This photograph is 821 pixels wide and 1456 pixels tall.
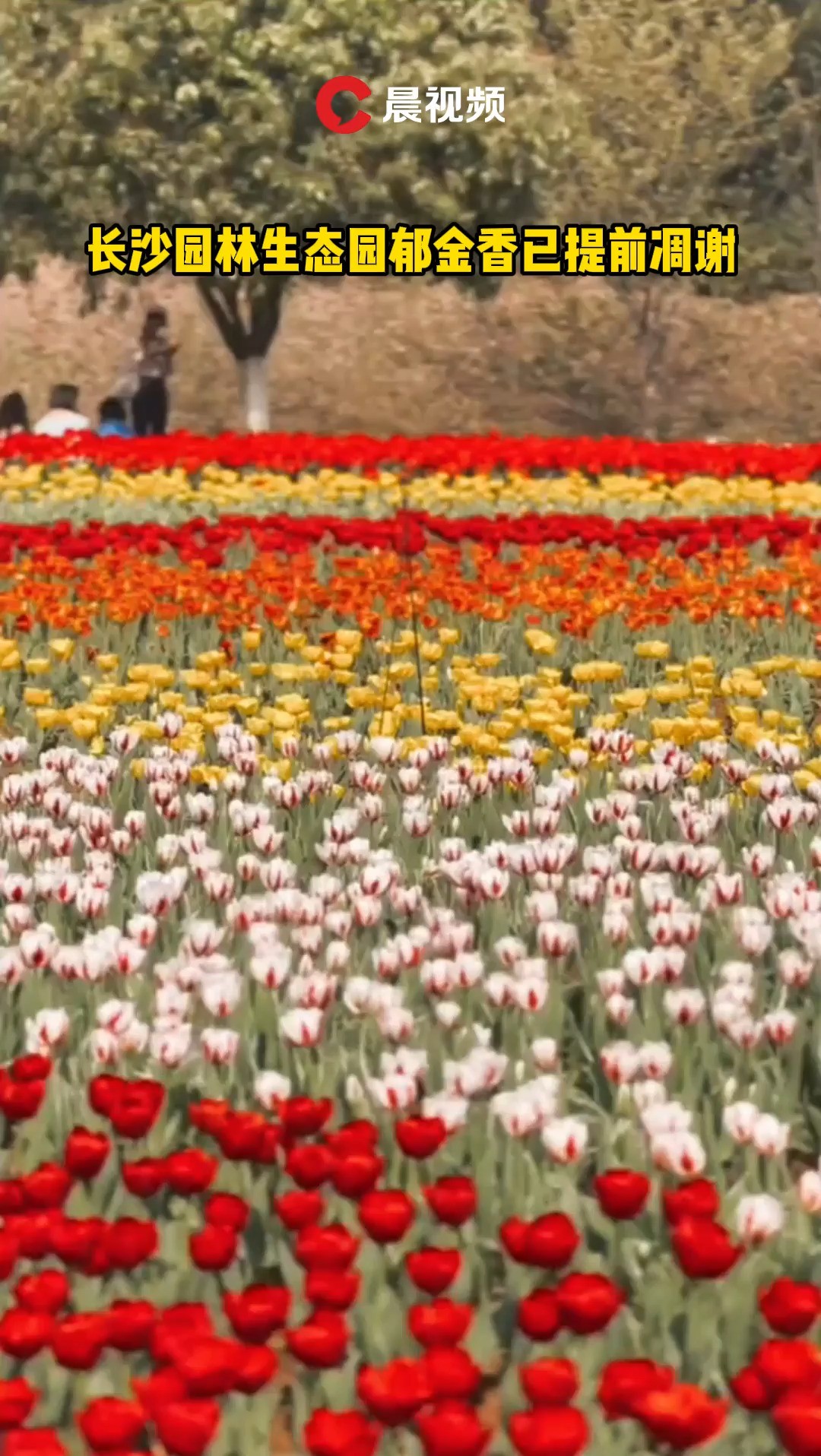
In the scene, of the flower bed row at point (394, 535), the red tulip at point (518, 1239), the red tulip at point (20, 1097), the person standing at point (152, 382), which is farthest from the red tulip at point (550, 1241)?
the person standing at point (152, 382)

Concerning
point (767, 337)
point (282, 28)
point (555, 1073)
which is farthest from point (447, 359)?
point (555, 1073)

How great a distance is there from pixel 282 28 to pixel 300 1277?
24.1 meters

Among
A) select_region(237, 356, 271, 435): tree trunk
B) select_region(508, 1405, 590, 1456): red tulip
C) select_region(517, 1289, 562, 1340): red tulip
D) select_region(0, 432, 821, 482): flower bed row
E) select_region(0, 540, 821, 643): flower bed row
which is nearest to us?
select_region(508, 1405, 590, 1456): red tulip

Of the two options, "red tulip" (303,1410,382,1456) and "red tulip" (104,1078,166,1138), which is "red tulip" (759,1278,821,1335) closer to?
"red tulip" (303,1410,382,1456)

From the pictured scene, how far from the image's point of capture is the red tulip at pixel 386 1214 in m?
2.70

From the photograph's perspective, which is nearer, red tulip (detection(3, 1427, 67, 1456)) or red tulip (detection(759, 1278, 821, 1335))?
red tulip (detection(3, 1427, 67, 1456))

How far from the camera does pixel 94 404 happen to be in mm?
37375

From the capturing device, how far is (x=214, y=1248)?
264 centimetres

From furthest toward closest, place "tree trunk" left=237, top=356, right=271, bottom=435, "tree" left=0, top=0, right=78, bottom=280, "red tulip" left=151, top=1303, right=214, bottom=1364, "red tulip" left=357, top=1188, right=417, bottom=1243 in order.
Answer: "tree trunk" left=237, top=356, right=271, bottom=435 < "tree" left=0, top=0, right=78, bottom=280 < "red tulip" left=357, top=1188, right=417, bottom=1243 < "red tulip" left=151, top=1303, right=214, bottom=1364

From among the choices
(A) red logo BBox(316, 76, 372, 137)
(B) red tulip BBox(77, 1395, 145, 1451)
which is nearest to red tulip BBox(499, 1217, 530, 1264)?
(B) red tulip BBox(77, 1395, 145, 1451)

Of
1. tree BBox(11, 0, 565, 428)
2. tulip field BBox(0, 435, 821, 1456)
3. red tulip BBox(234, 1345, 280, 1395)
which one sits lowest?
tulip field BBox(0, 435, 821, 1456)

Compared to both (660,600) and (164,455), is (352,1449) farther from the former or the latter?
(164,455)

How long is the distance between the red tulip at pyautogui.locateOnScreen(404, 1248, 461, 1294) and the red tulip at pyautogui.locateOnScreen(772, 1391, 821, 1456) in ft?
1.73

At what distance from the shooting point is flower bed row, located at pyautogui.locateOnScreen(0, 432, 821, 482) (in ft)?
53.3
